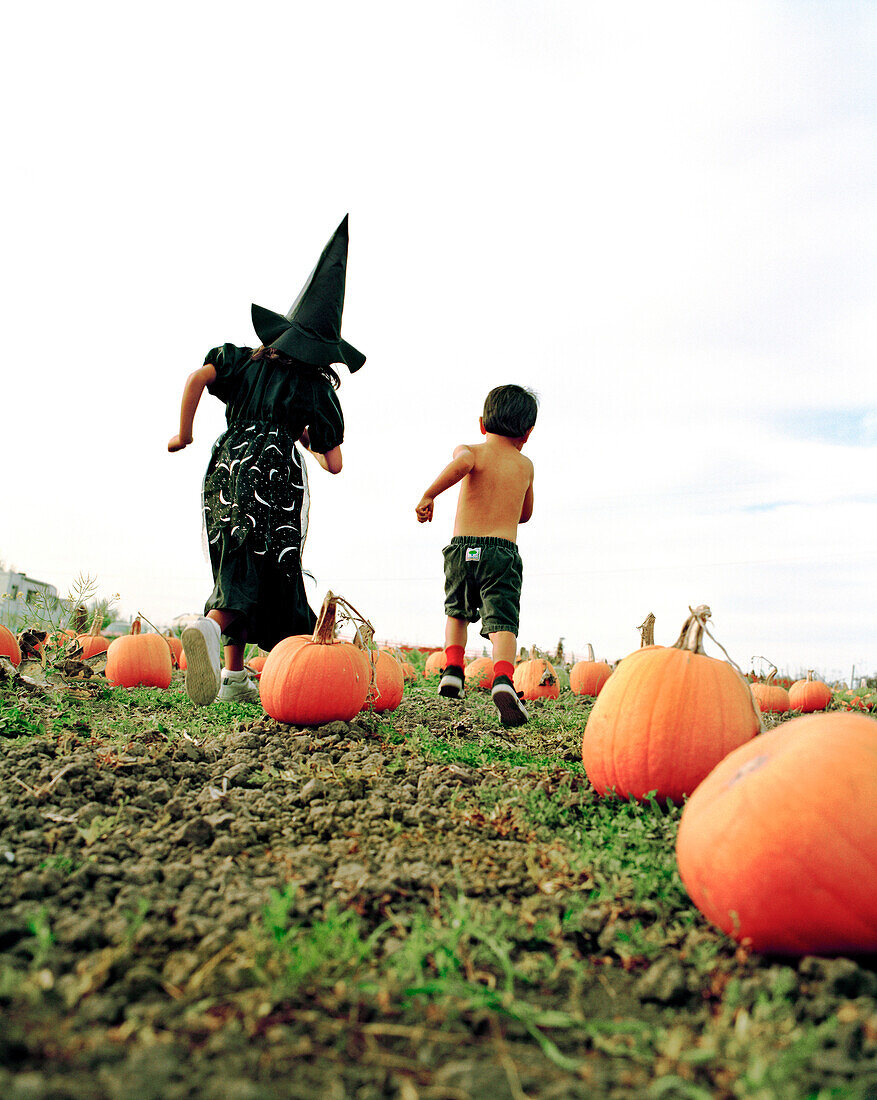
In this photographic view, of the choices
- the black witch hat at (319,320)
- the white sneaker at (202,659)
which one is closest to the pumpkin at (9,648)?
the white sneaker at (202,659)

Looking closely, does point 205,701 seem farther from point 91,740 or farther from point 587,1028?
point 587,1028

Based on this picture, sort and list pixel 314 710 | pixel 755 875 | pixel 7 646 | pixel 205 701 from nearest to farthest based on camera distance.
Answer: pixel 755 875 → pixel 314 710 → pixel 205 701 → pixel 7 646

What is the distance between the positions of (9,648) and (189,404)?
8.10 ft

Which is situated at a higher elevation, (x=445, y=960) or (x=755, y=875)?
(x=755, y=875)

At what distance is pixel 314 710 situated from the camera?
4.36m

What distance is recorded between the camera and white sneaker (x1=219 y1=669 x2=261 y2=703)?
5.64m

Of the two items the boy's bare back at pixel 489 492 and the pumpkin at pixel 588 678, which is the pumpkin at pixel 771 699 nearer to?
the pumpkin at pixel 588 678

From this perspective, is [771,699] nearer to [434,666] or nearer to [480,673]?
[480,673]

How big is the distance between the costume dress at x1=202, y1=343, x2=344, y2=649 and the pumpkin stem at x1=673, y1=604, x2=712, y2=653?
2.92 meters

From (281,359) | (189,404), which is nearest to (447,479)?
Answer: (281,359)

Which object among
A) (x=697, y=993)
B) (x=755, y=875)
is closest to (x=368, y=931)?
(x=697, y=993)

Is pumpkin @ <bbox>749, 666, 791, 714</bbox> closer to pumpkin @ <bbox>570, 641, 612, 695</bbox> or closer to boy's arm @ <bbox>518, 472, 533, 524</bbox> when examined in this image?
pumpkin @ <bbox>570, 641, 612, 695</bbox>

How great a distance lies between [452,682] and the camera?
19.5ft

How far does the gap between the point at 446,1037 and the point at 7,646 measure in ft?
18.2
